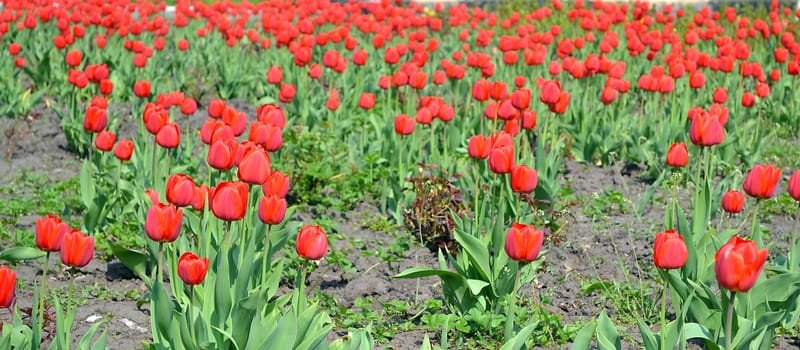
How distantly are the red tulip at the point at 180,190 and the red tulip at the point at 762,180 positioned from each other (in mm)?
1836

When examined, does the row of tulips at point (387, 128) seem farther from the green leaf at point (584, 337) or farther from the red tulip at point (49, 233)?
the red tulip at point (49, 233)

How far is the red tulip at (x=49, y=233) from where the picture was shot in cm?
289

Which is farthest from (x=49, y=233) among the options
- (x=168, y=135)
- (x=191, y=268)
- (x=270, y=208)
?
(x=168, y=135)

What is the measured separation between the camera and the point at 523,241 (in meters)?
2.94

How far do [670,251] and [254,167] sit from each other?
1.27 metres

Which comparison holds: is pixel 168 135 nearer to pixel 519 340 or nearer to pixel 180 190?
pixel 180 190

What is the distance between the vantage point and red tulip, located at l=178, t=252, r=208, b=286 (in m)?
2.79

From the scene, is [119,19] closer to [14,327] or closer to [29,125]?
[29,125]

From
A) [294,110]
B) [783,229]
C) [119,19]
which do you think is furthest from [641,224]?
[119,19]

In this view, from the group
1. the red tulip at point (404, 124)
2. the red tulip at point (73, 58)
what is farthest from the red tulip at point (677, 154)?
the red tulip at point (73, 58)

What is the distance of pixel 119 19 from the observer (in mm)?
8742

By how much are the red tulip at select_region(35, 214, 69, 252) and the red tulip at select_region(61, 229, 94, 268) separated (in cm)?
3

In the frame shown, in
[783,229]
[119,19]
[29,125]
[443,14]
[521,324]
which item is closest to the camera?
[521,324]

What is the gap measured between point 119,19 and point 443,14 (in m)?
4.58
